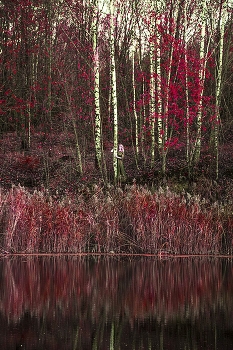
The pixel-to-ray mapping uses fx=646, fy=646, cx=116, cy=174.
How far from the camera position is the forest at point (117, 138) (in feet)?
41.1

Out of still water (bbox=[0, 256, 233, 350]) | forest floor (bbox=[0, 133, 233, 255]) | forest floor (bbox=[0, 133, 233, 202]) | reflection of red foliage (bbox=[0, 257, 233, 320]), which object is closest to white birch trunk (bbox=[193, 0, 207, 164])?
forest floor (bbox=[0, 133, 233, 202])

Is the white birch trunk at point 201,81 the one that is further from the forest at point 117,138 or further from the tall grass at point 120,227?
the tall grass at point 120,227

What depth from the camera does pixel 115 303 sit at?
28.1 feet

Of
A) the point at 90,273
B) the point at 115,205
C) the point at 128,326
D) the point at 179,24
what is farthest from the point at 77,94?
the point at 128,326

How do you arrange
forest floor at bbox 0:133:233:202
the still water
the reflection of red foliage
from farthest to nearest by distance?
forest floor at bbox 0:133:233:202
the reflection of red foliage
the still water

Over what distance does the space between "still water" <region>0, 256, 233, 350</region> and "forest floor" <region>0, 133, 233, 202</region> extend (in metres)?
5.17

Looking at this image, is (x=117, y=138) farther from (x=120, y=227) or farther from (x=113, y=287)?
(x=113, y=287)

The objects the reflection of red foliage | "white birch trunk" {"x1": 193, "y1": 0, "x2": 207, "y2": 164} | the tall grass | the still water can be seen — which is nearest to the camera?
the still water

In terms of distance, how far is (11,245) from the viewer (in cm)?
1255

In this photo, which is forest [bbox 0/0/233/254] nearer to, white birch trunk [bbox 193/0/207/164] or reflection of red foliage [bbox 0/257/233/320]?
white birch trunk [bbox 193/0/207/164]

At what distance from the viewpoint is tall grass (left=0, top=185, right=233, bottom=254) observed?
12.4m

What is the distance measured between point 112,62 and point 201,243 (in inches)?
302

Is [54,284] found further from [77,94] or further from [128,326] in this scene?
[77,94]

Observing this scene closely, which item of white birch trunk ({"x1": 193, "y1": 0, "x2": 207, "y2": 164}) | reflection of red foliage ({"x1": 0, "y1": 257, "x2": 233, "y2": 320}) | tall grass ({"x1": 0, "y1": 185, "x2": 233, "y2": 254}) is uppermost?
white birch trunk ({"x1": 193, "y1": 0, "x2": 207, "y2": 164})
